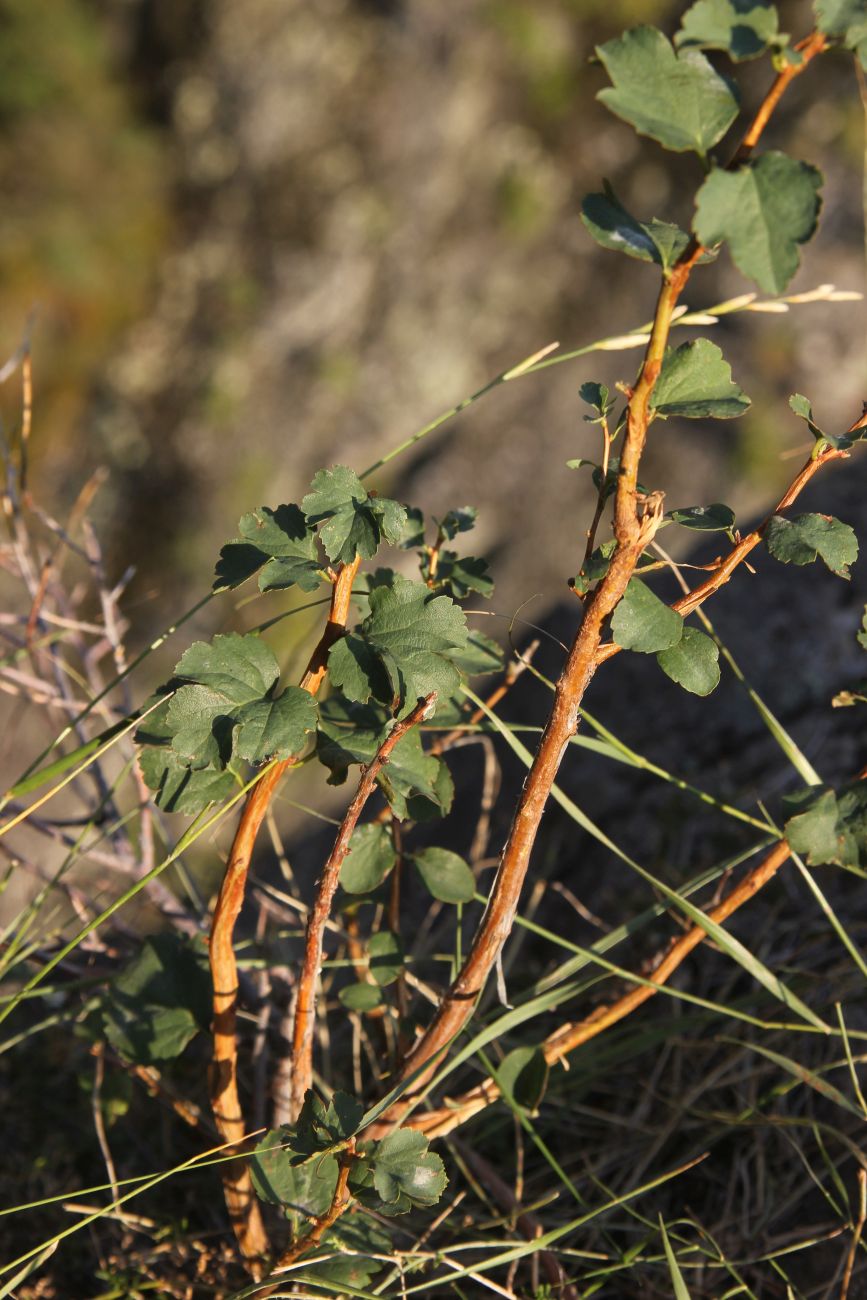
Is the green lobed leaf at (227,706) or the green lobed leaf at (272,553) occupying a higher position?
the green lobed leaf at (272,553)

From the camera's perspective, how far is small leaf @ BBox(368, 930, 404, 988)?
1.05 metres

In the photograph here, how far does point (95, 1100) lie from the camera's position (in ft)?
4.01

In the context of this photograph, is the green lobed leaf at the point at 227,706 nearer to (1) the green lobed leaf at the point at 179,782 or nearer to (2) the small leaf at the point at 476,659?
(1) the green lobed leaf at the point at 179,782

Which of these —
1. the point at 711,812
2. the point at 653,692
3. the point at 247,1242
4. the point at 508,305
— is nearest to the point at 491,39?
the point at 508,305

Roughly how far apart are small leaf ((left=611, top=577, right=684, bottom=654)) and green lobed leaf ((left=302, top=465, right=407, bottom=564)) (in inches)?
7.3

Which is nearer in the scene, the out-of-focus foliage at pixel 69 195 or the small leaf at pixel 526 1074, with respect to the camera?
the small leaf at pixel 526 1074

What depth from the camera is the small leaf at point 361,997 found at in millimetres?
1066

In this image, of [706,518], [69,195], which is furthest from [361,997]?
[69,195]

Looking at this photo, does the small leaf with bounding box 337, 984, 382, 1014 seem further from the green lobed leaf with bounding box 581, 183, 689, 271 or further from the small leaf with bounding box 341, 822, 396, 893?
the green lobed leaf with bounding box 581, 183, 689, 271

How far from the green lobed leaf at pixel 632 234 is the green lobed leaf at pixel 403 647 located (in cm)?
29

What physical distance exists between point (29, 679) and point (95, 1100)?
550 mm

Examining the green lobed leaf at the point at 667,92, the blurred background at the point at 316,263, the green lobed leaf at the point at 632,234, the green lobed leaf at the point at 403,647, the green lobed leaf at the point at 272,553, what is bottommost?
the blurred background at the point at 316,263

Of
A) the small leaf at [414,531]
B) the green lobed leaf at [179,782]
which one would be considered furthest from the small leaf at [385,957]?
the small leaf at [414,531]

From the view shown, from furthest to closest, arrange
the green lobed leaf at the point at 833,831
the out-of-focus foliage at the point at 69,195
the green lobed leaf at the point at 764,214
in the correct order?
1. the out-of-focus foliage at the point at 69,195
2. the green lobed leaf at the point at 833,831
3. the green lobed leaf at the point at 764,214
